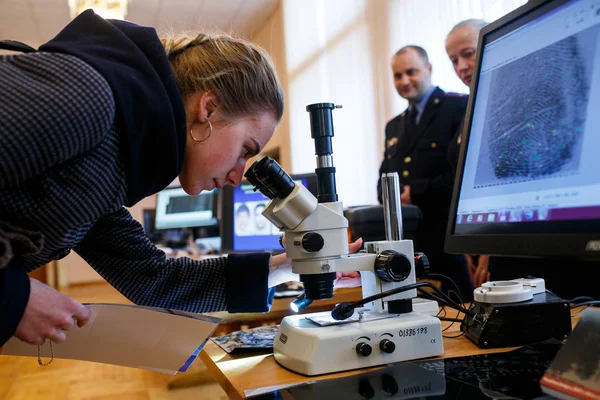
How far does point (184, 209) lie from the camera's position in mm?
3529

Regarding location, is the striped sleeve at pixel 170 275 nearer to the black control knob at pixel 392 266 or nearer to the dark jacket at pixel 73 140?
the dark jacket at pixel 73 140

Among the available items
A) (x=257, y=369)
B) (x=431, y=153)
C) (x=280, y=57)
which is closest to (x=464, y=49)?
(x=431, y=153)

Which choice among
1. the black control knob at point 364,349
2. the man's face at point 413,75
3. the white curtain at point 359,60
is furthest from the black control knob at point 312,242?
the white curtain at point 359,60

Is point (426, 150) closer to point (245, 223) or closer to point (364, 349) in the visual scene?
point (245, 223)

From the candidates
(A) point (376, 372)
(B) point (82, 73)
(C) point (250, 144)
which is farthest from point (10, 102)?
(A) point (376, 372)

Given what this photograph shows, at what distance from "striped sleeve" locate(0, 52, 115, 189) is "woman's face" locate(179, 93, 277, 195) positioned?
21cm

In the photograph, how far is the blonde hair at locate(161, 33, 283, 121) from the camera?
2.73 ft

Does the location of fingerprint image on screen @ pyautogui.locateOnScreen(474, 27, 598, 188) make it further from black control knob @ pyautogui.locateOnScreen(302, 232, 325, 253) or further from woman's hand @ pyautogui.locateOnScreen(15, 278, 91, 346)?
woman's hand @ pyautogui.locateOnScreen(15, 278, 91, 346)

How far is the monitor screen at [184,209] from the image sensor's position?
3.34 m

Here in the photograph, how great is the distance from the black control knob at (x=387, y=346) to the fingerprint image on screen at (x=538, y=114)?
0.24 m

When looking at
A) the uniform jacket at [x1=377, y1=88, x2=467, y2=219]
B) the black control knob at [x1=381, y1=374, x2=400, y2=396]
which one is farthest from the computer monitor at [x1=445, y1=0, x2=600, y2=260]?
the uniform jacket at [x1=377, y1=88, x2=467, y2=219]

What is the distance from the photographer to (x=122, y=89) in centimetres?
64

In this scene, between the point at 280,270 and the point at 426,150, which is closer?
the point at 280,270

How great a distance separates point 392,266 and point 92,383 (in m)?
1.82
